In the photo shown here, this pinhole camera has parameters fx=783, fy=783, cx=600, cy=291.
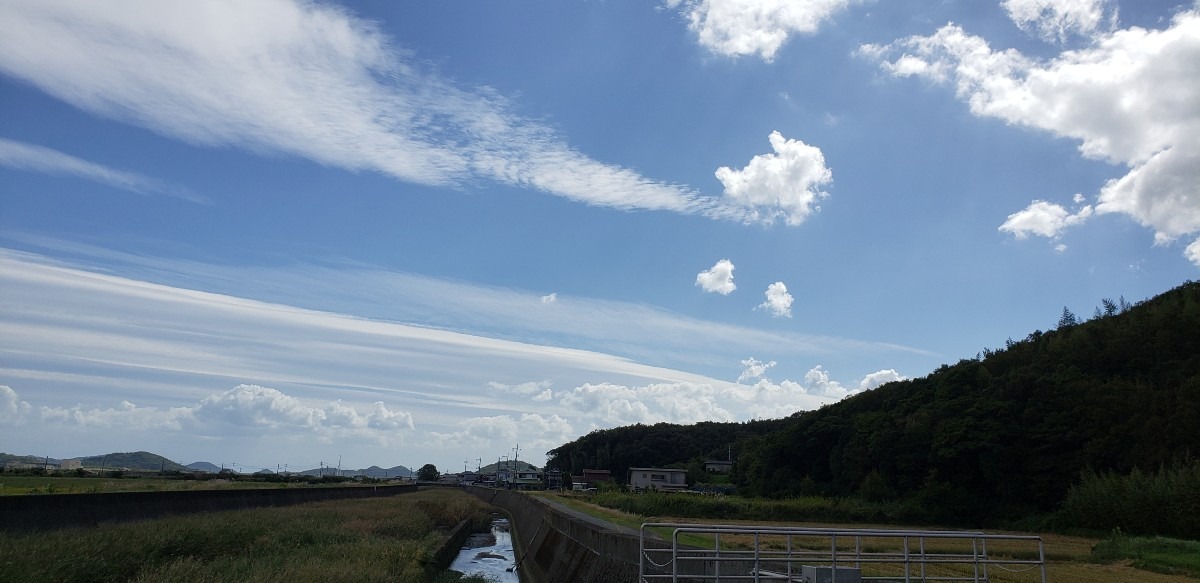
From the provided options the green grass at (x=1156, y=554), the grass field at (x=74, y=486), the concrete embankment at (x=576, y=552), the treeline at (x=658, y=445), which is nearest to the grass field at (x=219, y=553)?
the concrete embankment at (x=576, y=552)

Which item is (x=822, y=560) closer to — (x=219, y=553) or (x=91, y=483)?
(x=219, y=553)

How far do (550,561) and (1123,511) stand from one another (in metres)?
25.7

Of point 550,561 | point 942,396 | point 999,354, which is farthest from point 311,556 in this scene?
point 999,354

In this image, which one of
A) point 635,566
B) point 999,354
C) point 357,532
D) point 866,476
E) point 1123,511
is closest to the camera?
point 635,566

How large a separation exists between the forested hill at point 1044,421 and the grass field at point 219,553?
131 feet

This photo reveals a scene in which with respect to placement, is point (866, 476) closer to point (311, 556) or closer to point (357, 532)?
point (357, 532)

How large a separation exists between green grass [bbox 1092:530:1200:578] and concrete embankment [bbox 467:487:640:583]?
14.7m

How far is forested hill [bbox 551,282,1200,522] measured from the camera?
46156 mm

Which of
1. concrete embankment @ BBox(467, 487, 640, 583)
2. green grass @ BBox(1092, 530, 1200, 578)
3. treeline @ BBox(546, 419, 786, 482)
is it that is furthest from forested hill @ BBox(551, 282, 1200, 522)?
treeline @ BBox(546, 419, 786, 482)

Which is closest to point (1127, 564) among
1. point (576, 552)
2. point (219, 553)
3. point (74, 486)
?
point (576, 552)

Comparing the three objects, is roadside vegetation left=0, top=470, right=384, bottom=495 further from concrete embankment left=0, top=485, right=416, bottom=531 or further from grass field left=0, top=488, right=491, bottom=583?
grass field left=0, top=488, right=491, bottom=583

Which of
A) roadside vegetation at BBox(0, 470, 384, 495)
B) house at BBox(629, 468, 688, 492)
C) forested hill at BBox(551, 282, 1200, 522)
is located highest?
forested hill at BBox(551, 282, 1200, 522)

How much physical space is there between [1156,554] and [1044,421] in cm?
3238

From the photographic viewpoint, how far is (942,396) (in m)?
62.8
